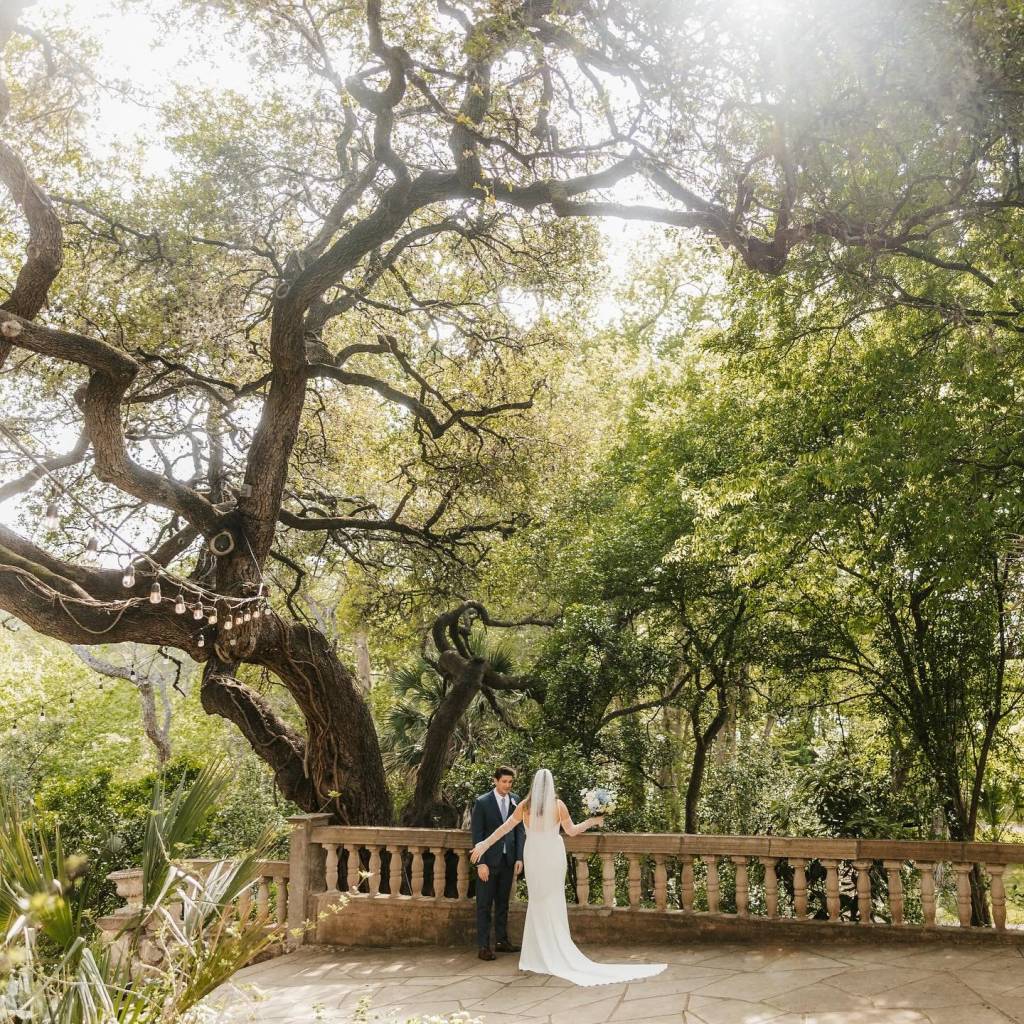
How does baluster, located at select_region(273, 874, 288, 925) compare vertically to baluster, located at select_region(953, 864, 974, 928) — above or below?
below

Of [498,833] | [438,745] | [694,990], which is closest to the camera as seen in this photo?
[694,990]

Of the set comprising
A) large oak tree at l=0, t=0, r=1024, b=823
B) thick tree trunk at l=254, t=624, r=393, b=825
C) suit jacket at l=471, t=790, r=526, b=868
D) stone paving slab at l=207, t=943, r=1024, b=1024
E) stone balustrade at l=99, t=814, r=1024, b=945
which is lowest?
stone paving slab at l=207, t=943, r=1024, b=1024

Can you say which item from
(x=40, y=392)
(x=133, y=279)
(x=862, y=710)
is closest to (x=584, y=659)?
(x=862, y=710)

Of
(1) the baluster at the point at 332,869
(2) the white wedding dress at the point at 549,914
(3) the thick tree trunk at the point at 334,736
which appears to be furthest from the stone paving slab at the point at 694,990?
(3) the thick tree trunk at the point at 334,736

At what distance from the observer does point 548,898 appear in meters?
7.39

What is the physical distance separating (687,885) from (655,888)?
0.92 ft

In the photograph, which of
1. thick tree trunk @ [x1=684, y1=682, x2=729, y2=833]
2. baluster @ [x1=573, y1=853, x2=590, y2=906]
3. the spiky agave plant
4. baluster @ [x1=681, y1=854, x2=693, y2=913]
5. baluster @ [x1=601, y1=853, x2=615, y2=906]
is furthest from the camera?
thick tree trunk @ [x1=684, y1=682, x2=729, y2=833]

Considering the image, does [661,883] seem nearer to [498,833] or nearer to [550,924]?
[550,924]

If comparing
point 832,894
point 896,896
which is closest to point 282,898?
point 832,894

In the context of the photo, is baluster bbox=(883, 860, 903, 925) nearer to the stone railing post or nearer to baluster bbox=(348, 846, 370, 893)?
baluster bbox=(348, 846, 370, 893)

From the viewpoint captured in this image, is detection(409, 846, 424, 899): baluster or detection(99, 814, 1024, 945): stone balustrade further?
detection(409, 846, 424, 899): baluster

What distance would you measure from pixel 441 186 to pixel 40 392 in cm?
613

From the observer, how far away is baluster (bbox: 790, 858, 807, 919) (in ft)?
23.9

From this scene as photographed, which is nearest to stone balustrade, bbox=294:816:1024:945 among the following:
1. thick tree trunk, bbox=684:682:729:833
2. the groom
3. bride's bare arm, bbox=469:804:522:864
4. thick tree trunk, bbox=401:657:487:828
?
the groom
